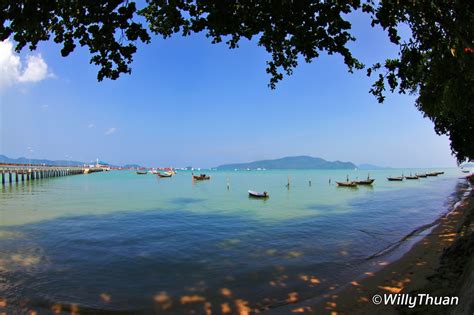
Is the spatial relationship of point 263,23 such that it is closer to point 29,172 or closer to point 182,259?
point 182,259

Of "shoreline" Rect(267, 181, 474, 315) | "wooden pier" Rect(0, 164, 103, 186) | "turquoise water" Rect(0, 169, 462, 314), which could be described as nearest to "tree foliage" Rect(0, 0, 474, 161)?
"shoreline" Rect(267, 181, 474, 315)

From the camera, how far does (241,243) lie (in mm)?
15414

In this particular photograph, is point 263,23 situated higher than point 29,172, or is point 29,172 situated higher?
point 263,23

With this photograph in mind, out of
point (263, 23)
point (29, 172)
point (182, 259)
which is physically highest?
point (263, 23)

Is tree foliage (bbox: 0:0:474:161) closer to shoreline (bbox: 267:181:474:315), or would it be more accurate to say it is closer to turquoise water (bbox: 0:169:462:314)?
shoreline (bbox: 267:181:474:315)

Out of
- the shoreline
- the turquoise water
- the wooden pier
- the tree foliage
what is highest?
the tree foliage

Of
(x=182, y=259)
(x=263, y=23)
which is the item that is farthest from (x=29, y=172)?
(x=263, y=23)

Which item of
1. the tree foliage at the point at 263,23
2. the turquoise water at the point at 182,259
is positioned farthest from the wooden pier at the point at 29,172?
the tree foliage at the point at 263,23

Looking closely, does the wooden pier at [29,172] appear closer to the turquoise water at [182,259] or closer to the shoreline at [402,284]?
the turquoise water at [182,259]

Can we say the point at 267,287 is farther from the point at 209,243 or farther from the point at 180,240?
the point at 180,240

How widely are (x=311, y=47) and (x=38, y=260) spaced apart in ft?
44.6

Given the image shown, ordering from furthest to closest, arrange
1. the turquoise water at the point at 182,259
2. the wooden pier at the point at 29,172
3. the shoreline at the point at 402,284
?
the wooden pier at the point at 29,172 → the turquoise water at the point at 182,259 → the shoreline at the point at 402,284

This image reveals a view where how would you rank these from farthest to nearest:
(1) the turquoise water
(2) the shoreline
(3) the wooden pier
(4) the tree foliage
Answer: (3) the wooden pier < (1) the turquoise water < (2) the shoreline < (4) the tree foliage

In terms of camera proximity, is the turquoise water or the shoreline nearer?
the shoreline
